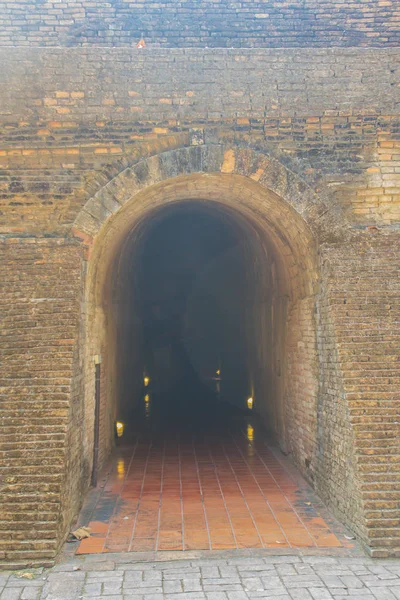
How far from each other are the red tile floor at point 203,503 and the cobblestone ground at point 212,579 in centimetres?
27

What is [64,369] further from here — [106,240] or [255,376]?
[255,376]

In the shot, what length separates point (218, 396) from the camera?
13180 mm

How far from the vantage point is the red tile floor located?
4.75 meters

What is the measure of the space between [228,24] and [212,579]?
7473 mm

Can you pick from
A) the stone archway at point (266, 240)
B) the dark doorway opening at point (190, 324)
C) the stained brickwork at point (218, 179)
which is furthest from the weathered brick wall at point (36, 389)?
the dark doorway opening at point (190, 324)

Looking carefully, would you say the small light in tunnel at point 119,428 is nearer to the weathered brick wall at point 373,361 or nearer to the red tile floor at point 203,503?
the red tile floor at point 203,503

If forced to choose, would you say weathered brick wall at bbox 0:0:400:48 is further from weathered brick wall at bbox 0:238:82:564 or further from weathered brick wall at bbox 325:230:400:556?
weathered brick wall at bbox 0:238:82:564

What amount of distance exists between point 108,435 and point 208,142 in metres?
4.48

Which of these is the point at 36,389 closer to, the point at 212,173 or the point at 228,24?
the point at 212,173

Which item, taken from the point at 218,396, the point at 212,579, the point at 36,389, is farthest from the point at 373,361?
the point at 218,396

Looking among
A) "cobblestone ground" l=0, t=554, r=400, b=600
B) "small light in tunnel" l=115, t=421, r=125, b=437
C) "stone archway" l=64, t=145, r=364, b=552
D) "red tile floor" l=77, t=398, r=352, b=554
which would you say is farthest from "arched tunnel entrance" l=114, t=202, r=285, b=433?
"cobblestone ground" l=0, t=554, r=400, b=600

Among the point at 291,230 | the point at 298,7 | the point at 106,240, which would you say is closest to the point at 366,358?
the point at 291,230

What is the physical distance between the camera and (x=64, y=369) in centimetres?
511

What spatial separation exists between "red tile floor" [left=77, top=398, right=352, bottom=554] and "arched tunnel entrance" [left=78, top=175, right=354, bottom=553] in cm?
2
